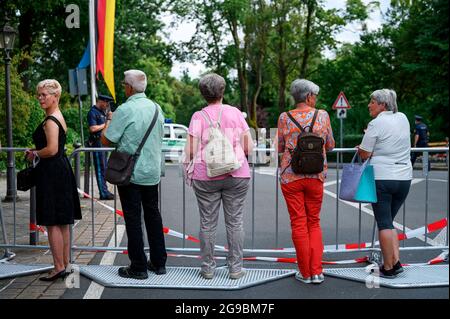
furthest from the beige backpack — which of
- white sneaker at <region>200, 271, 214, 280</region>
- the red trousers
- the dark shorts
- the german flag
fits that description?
the german flag

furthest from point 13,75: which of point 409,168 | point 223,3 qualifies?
point 223,3

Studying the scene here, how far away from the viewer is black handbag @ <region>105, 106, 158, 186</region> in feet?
17.0

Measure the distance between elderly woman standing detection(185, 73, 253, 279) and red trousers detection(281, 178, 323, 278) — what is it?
0.44 meters

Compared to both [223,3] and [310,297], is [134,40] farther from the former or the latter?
[310,297]

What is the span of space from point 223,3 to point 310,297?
32.9 m

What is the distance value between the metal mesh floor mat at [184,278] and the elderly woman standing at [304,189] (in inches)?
14.2

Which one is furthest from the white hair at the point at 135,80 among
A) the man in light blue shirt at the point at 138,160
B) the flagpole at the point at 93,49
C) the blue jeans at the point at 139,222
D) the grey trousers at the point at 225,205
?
the flagpole at the point at 93,49

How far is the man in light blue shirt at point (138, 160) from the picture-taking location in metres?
5.22

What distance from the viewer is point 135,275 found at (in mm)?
5434

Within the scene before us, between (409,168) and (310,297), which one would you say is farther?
(409,168)

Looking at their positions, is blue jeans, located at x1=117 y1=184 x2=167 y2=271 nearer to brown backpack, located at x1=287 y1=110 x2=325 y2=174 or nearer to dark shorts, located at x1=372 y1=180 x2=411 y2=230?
brown backpack, located at x1=287 y1=110 x2=325 y2=174

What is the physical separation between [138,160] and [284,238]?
3.16m

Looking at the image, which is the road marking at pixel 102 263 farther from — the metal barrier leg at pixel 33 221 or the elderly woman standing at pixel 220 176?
the elderly woman standing at pixel 220 176

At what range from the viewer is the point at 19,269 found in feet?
18.8
